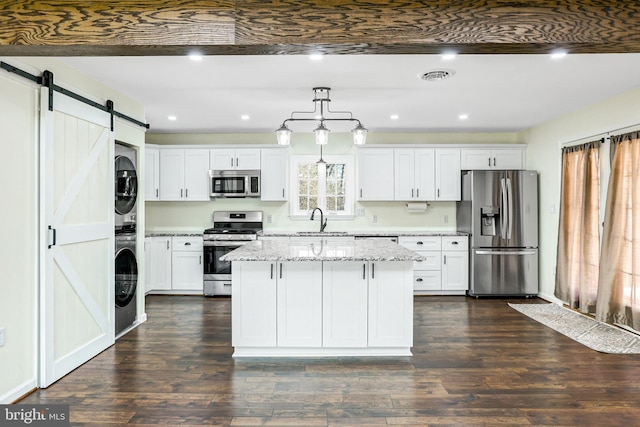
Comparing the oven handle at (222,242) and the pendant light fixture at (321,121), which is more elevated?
the pendant light fixture at (321,121)

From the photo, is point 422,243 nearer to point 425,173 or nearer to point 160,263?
point 425,173

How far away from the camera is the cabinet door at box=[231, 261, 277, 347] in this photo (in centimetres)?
333

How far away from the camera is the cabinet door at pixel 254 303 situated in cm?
333

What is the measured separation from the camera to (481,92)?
13.3 ft

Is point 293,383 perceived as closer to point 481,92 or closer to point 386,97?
point 386,97

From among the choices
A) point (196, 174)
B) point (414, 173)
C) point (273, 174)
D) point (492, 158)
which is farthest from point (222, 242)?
point (492, 158)

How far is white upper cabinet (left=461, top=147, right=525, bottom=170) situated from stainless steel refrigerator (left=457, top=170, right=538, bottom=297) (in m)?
0.42


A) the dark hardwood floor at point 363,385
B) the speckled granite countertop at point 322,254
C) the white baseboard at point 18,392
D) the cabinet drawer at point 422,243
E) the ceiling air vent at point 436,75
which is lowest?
the dark hardwood floor at point 363,385

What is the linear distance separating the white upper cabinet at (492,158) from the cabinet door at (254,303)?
3.83 meters

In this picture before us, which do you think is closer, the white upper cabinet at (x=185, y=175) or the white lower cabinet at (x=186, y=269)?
the white lower cabinet at (x=186, y=269)

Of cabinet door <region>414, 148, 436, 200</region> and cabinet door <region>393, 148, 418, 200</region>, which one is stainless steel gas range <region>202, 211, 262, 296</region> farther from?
cabinet door <region>414, 148, 436, 200</region>

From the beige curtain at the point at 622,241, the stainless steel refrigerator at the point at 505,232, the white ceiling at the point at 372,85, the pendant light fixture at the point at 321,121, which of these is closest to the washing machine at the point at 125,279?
the white ceiling at the point at 372,85

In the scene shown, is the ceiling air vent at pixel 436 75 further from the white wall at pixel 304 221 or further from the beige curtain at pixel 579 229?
the white wall at pixel 304 221

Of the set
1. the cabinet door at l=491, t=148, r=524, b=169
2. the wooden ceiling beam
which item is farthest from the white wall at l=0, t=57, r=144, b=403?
the cabinet door at l=491, t=148, r=524, b=169
